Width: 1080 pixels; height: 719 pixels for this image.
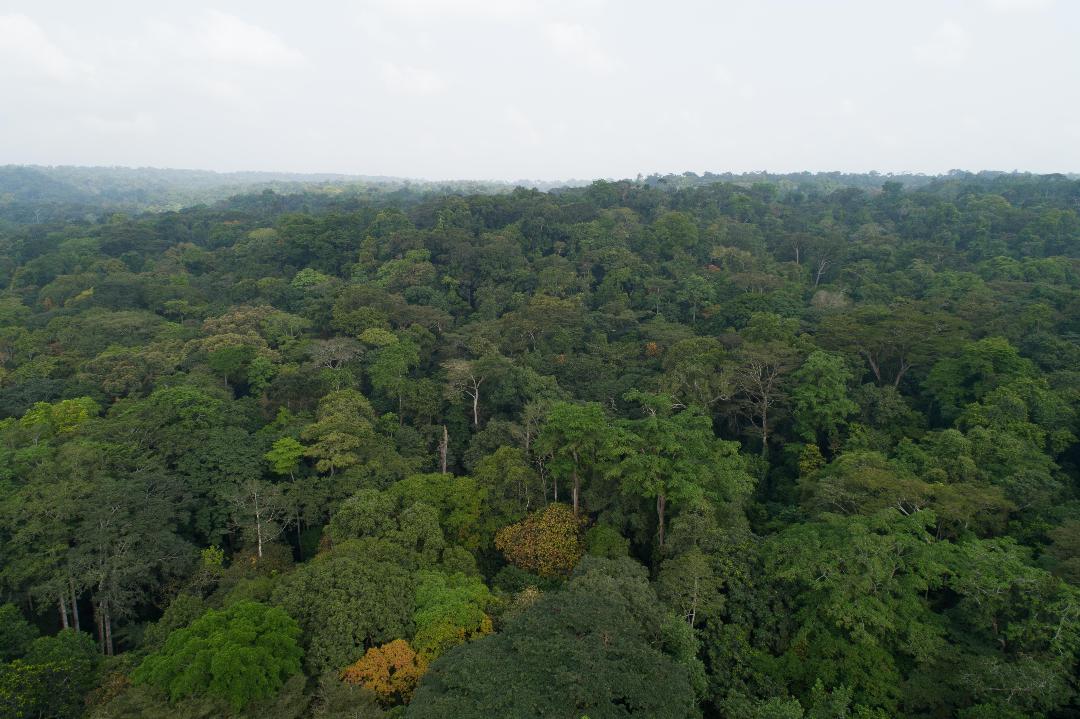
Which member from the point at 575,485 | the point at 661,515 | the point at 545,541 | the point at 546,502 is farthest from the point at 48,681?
the point at 661,515

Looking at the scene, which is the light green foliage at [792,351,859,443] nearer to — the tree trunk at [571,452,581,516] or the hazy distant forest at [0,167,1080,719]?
the hazy distant forest at [0,167,1080,719]

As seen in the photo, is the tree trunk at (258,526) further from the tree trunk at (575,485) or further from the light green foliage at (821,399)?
the light green foliage at (821,399)

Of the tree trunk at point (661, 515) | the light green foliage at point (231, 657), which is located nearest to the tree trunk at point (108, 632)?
the light green foliage at point (231, 657)

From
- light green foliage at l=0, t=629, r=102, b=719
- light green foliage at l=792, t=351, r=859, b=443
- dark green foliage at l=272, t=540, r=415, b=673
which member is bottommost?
light green foliage at l=0, t=629, r=102, b=719

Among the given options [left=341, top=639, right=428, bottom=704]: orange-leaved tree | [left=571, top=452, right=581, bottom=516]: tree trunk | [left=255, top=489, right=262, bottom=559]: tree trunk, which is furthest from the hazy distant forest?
[left=571, top=452, right=581, bottom=516]: tree trunk

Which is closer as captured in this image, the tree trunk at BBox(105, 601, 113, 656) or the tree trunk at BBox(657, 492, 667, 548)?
the tree trunk at BBox(105, 601, 113, 656)

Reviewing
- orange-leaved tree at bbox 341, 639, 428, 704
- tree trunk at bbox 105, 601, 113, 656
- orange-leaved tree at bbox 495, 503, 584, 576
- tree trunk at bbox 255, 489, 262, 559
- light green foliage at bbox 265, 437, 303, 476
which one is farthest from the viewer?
light green foliage at bbox 265, 437, 303, 476
